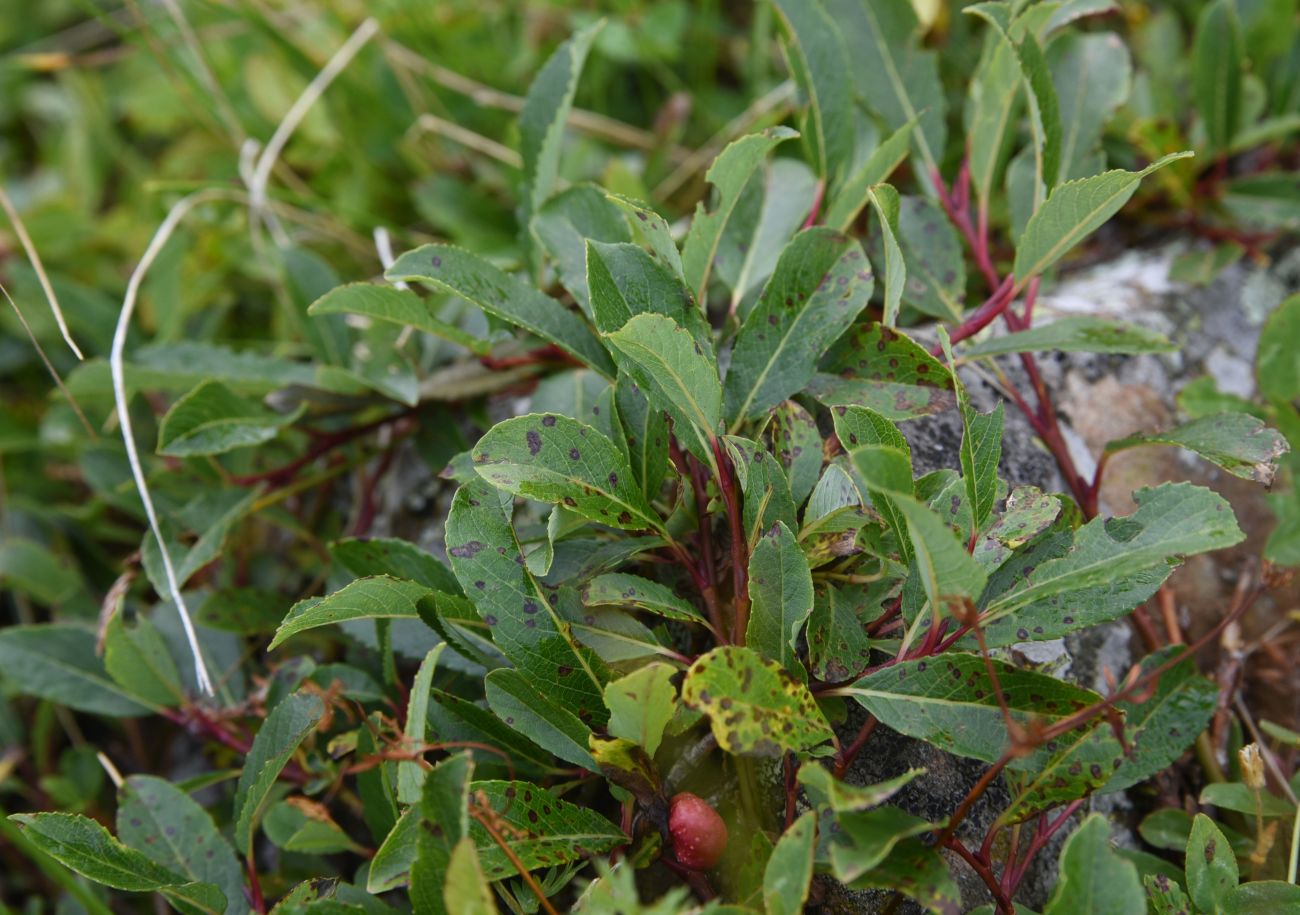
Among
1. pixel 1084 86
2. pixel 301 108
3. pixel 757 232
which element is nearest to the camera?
pixel 757 232

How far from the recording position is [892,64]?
1.46 meters

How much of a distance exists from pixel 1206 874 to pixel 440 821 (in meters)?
0.71

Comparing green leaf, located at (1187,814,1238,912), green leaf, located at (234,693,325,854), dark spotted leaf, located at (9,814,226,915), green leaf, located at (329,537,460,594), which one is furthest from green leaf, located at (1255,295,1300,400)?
dark spotted leaf, located at (9,814,226,915)

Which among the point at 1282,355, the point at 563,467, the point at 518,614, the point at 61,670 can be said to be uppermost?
the point at 563,467

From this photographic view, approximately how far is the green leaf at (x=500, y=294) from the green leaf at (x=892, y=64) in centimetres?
60

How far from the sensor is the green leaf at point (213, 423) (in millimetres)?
1291

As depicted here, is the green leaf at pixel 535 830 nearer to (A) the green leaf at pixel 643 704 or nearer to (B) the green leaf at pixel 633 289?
(A) the green leaf at pixel 643 704

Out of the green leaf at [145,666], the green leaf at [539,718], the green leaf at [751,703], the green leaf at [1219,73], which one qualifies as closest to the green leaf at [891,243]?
the green leaf at [751,703]

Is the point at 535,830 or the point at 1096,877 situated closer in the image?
the point at 1096,877

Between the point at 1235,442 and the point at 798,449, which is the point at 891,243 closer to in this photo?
the point at 798,449

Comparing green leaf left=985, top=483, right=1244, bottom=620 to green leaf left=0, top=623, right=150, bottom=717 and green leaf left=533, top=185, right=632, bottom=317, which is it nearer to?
green leaf left=533, top=185, right=632, bottom=317

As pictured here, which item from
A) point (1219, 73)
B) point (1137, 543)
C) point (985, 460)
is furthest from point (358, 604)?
point (1219, 73)

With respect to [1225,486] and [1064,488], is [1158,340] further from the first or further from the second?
[1225,486]

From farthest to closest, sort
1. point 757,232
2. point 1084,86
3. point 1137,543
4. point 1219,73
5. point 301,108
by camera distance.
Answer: point 301,108
point 1219,73
point 1084,86
point 757,232
point 1137,543
